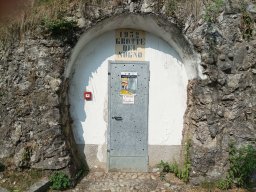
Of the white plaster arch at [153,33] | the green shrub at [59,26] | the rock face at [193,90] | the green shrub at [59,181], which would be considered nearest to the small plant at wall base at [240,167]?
the rock face at [193,90]

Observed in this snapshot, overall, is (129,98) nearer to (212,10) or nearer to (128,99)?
(128,99)

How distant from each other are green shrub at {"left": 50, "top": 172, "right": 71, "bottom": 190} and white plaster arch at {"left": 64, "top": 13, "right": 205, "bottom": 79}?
1.89m

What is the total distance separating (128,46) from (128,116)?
1443 mm

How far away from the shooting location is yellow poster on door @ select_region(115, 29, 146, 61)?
23.1ft

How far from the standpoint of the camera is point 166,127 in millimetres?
7152

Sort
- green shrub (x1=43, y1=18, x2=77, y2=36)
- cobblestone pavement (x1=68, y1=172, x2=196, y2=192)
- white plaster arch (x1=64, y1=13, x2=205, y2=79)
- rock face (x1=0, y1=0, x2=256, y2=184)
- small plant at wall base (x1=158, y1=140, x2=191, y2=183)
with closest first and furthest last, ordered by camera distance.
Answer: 1. green shrub (x1=43, y1=18, x2=77, y2=36)
2. rock face (x1=0, y1=0, x2=256, y2=184)
3. cobblestone pavement (x1=68, y1=172, x2=196, y2=192)
4. white plaster arch (x1=64, y1=13, x2=205, y2=79)
5. small plant at wall base (x1=158, y1=140, x2=191, y2=183)

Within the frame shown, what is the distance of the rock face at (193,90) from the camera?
6.32 m

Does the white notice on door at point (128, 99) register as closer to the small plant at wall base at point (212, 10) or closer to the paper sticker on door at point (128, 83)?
the paper sticker on door at point (128, 83)

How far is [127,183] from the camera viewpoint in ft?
21.8

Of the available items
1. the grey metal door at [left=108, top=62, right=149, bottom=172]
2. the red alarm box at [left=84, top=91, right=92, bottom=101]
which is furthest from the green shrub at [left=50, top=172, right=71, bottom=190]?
the red alarm box at [left=84, top=91, right=92, bottom=101]

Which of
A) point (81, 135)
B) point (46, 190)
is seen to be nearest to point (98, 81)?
point (81, 135)

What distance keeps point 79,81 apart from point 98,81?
39 cm

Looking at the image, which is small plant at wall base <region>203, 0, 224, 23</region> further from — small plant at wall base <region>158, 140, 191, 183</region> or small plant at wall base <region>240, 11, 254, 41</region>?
small plant at wall base <region>158, 140, 191, 183</region>

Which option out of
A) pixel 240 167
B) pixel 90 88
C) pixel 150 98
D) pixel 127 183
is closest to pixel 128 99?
pixel 150 98
